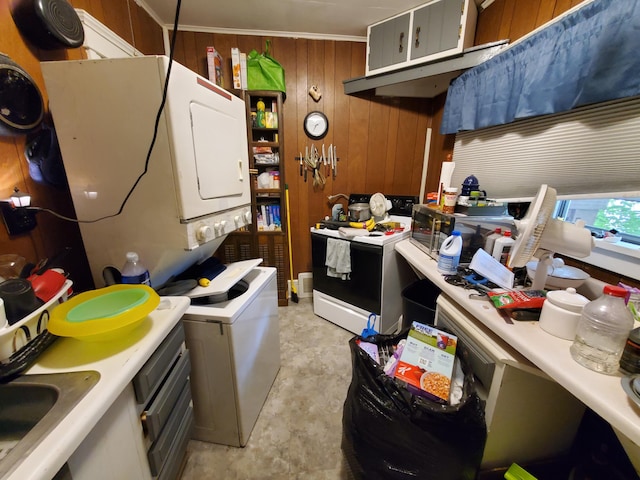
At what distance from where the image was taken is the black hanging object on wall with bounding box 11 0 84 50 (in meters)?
0.97

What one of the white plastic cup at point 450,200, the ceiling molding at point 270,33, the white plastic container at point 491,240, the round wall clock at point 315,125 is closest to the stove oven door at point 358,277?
the white plastic cup at point 450,200

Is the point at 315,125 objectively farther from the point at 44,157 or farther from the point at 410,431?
the point at 410,431

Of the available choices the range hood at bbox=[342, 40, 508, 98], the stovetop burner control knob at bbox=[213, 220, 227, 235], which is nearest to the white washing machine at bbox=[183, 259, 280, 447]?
the stovetop burner control knob at bbox=[213, 220, 227, 235]

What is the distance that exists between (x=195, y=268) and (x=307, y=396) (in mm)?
1049

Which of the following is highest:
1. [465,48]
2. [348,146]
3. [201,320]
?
[465,48]

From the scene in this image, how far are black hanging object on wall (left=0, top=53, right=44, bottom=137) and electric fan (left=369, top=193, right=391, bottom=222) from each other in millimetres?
2101

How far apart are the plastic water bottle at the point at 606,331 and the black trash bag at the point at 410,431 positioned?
1.09 ft

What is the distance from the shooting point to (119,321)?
72cm

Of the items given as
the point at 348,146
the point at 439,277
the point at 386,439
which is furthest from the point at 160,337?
the point at 348,146

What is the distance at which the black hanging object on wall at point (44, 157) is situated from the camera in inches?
40.8

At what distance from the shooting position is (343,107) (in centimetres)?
253

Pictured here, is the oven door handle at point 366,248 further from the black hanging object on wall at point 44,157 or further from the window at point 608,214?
the black hanging object on wall at point 44,157

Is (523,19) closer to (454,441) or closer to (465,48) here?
(465,48)

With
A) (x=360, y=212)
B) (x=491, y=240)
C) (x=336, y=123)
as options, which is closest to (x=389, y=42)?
(x=336, y=123)
